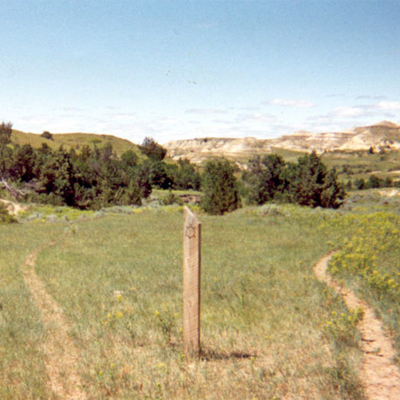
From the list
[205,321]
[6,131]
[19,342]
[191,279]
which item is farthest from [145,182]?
[191,279]

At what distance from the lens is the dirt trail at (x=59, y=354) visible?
201 inches

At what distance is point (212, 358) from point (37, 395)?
6.98 feet

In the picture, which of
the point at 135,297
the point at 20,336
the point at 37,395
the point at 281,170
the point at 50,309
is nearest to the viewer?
the point at 37,395

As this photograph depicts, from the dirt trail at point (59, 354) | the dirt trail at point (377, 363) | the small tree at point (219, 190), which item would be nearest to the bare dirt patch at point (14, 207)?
the small tree at point (219, 190)

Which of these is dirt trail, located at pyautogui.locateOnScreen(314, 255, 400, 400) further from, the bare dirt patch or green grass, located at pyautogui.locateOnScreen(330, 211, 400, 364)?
the bare dirt patch

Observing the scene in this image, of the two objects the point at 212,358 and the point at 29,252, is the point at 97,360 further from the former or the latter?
the point at 29,252

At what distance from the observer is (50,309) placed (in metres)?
8.23

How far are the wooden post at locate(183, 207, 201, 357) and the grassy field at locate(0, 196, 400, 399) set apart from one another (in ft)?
0.94

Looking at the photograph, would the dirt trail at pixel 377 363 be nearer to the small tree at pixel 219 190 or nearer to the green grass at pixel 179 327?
the green grass at pixel 179 327

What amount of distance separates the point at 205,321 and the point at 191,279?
7.98ft

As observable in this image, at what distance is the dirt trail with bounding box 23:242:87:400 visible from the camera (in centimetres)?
509

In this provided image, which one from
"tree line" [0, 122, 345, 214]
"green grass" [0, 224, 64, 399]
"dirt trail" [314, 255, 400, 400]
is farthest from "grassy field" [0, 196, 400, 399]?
"tree line" [0, 122, 345, 214]

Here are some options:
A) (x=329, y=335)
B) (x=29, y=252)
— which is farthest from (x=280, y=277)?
(x=29, y=252)

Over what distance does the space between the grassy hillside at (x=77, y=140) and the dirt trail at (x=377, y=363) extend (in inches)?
3379
